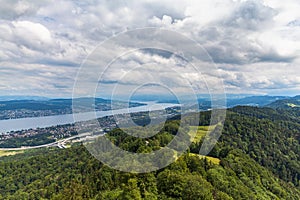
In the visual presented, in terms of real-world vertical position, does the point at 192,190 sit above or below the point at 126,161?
below

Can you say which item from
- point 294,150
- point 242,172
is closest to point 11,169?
point 242,172

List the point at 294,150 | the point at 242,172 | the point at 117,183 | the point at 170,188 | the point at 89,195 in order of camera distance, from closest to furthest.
Result: the point at 170,188
the point at 117,183
the point at 89,195
the point at 242,172
the point at 294,150

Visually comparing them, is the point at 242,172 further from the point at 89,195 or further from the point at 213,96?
the point at 213,96

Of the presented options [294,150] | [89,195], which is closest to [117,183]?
[89,195]

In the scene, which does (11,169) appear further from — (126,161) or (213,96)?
(213,96)

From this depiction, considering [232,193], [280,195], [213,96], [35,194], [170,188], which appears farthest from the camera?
[35,194]

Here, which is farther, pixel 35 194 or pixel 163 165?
pixel 35 194

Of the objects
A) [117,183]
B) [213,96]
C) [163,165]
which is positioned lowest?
[117,183]
